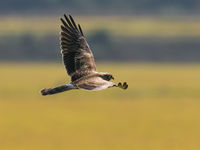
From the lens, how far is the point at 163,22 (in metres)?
84.4

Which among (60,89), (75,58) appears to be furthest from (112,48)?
(60,89)

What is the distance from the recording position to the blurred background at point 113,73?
3203cm

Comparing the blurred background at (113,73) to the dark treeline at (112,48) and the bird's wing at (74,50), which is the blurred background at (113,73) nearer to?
the dark treeline at (112,48)

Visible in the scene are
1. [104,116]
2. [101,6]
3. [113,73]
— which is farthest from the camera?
[101,6]

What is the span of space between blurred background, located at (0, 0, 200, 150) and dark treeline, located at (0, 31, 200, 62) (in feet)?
0.22

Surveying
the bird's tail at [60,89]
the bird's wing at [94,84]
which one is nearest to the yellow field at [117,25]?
the bird's tail at [60,89]

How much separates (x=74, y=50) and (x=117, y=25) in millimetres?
65346

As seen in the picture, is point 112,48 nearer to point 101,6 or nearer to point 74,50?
point 101,6

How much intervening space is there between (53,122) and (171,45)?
35.8 m

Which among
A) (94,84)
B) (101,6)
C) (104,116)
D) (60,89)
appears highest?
(94,84)

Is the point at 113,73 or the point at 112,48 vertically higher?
the point at 113,73

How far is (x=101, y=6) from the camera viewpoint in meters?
90.7

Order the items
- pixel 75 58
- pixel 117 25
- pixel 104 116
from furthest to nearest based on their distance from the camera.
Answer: pixel 117 25, pixel 104 116, pixel 75 58

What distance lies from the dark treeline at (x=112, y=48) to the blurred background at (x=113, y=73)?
67 millimetres
